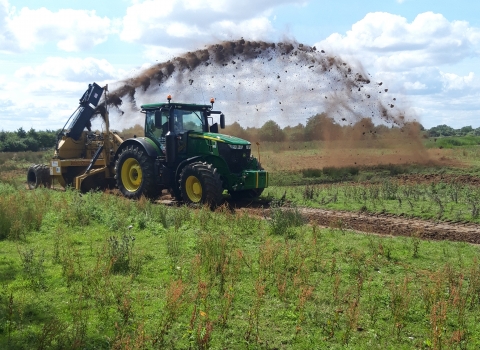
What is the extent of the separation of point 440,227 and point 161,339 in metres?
8.37

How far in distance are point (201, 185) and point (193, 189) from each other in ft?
1.97

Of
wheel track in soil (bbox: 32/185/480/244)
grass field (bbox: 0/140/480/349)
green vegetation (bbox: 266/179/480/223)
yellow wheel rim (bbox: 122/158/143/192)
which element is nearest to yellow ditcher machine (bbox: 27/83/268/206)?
yellow wheel rim (bbox: 122/158/143/192)

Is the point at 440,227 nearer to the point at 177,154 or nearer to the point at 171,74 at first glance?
the point at 177,154

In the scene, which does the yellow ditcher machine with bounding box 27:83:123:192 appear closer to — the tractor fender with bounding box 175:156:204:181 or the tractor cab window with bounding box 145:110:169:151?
the tractor cab window with bounding box 145:110:169:151

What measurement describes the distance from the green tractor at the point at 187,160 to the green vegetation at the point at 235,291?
13.2ft

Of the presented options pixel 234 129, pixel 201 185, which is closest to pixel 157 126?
pixel 201 185

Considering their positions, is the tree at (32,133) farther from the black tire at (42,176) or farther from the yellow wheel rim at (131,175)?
the yellow wheel rim at (131,175)

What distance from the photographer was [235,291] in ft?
24.0

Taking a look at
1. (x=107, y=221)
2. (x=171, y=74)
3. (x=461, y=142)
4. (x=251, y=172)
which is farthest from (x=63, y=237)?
(x=461, y=142)

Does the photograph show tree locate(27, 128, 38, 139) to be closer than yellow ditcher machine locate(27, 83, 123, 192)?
No

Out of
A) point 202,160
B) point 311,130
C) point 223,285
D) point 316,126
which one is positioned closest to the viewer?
point 223,285

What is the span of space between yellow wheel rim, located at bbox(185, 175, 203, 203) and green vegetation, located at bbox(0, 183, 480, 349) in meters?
4.10

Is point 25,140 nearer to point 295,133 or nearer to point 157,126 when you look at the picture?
point 295,133

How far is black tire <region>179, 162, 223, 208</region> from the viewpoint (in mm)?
14688
